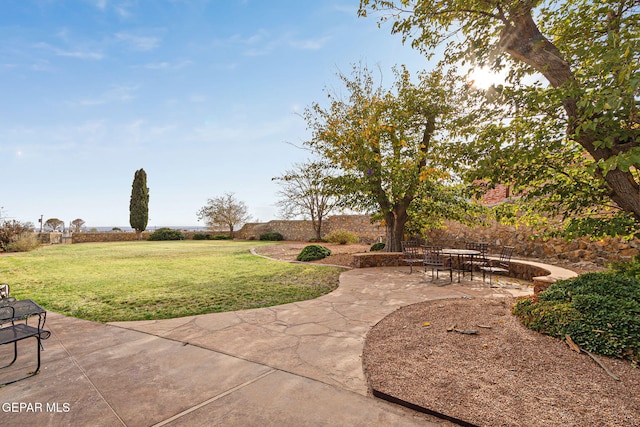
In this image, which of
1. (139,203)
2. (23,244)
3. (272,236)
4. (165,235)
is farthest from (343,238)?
(139,203)

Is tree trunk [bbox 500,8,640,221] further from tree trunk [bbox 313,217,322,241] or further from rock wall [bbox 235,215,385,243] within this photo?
tree trunk [bbox 313,217,322,241]

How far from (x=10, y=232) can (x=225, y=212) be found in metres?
16.9

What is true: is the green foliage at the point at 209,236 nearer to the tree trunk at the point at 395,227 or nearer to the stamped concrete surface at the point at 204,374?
the tree trunk at the point at 395,227

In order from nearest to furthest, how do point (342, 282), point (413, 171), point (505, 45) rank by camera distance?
point (505, 45)
point (342, 282)
point (413, 171)

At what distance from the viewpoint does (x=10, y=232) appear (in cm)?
1603

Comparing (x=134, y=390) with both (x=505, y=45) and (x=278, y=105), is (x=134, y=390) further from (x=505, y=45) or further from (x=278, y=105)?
(x=278, y=105)

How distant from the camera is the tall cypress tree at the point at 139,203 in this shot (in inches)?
1141

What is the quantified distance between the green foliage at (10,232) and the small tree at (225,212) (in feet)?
50.2

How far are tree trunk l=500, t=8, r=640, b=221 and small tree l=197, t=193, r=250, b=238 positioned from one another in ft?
97.0

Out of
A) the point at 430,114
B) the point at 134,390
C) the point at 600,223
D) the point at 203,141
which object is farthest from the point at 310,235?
the point at 134,390

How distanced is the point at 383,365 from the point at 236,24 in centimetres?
911

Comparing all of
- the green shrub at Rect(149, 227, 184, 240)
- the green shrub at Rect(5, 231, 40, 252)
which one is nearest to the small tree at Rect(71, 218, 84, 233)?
the green shrub at Rect(149, 227, 184, 240)

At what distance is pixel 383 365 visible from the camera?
289 centimetres

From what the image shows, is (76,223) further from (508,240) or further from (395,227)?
(508,240)
